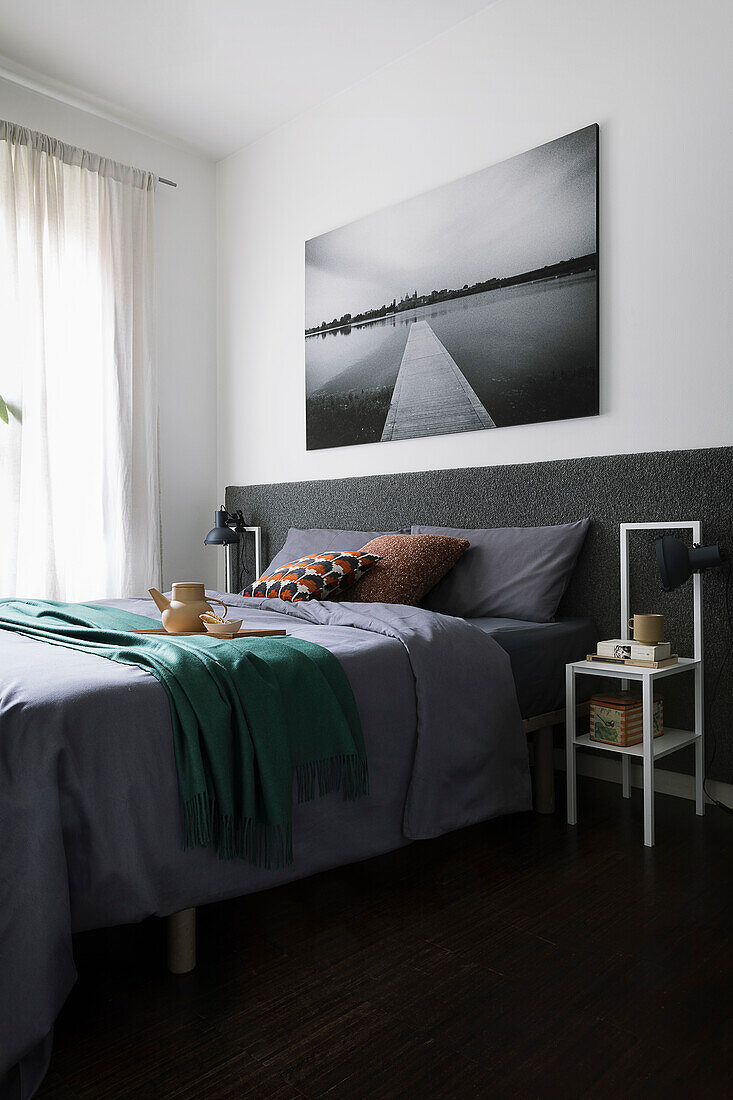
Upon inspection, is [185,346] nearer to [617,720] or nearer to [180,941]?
[617,720]

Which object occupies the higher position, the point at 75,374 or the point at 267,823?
the point at 75,374

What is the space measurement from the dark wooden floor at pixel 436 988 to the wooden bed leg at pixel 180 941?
0.08ft

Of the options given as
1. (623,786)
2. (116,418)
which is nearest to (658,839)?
(623,786)

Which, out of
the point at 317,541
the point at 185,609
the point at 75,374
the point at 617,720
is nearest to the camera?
the point at 185,609

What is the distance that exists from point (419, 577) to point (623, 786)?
1.00m

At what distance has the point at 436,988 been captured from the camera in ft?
5.19

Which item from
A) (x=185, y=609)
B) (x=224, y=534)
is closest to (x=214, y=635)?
(x=185, y=609)

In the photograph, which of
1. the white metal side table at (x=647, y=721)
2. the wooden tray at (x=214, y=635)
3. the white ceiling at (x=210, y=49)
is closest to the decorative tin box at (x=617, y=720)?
the white metal side table at (x=647, y=721)

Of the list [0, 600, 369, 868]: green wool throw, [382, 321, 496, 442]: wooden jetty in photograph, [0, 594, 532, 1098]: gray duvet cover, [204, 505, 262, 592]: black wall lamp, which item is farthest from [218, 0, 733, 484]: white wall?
[0, 600, 369, 868]: green wool throw

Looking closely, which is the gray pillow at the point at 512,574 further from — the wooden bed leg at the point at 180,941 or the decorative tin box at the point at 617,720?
the wooden bed leg at the point at 180,941

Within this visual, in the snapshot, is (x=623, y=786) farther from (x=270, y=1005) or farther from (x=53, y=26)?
(x=53, y=26)

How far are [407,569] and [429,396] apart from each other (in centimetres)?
97

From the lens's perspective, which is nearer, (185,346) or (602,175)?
(602,175)

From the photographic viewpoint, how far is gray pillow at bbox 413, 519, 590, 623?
112 inches
